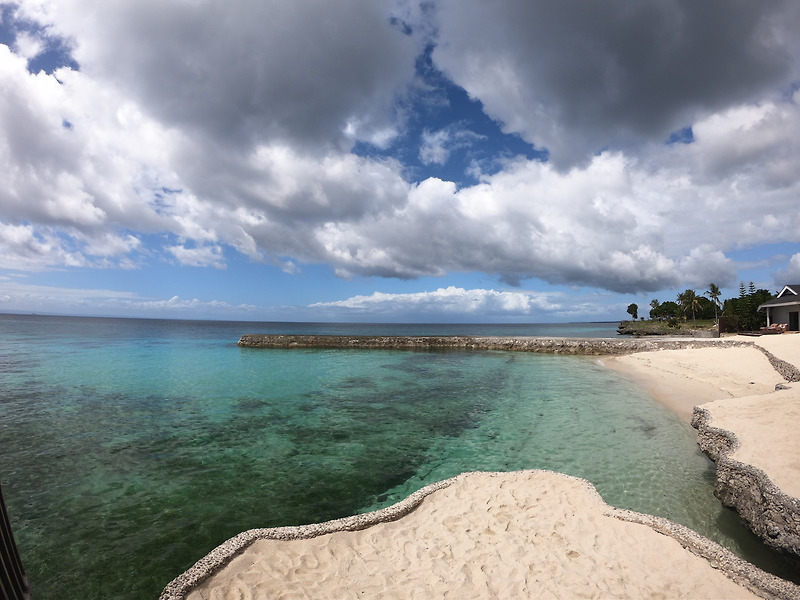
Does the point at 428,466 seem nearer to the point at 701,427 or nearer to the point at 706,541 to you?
the point at 706,541

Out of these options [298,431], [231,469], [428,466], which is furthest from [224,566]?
[298,431]

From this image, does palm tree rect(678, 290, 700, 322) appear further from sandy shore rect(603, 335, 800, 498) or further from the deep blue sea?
the deep blue sea

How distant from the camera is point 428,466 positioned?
34.2ft

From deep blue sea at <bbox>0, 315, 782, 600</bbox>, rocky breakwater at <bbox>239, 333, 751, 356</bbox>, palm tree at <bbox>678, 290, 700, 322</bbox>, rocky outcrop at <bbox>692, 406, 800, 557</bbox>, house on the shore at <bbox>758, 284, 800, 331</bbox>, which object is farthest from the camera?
palm tree at <bbox>678, 290, 700, 322</bbox>

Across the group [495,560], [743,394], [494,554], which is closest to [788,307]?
[743,394]

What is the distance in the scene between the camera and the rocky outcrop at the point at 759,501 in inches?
239

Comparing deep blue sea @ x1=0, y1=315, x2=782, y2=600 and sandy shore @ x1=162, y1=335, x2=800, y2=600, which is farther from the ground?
sandy shore @ x1=162, y1=335, x2=800, y2=600

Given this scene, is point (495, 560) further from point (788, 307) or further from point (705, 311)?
point (705, 311)

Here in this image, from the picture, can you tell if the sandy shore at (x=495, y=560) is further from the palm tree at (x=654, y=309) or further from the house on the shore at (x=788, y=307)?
the palm tree at (x=654, y=309)

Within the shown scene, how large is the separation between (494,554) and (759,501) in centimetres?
534

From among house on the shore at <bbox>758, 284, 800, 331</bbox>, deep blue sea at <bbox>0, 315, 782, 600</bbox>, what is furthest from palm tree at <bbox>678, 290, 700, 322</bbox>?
deep blue sea at <bbox>0, 315, 782, 600</bbox>

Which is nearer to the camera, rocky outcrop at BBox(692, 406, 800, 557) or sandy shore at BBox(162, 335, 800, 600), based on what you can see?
sandy shore at BBox(162, 335, 800, 600)

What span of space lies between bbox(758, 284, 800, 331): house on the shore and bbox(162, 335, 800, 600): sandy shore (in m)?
48.9

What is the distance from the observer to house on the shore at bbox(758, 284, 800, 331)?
41562 millimetres
